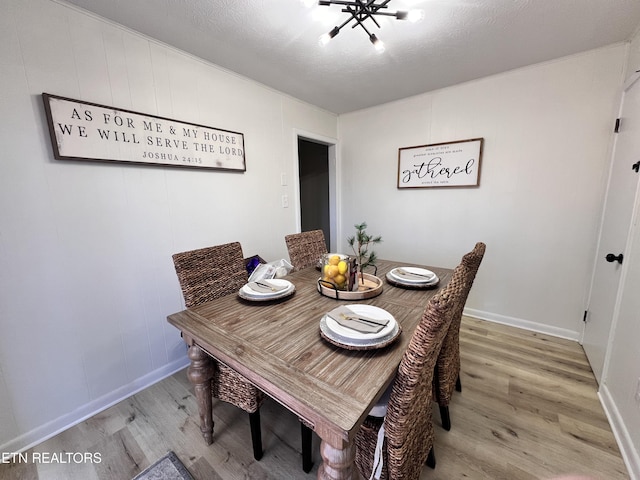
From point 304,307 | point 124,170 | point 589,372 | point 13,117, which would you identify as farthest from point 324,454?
point 589,372

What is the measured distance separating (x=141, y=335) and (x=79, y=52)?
70.2 inches

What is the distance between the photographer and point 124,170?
5.37ft

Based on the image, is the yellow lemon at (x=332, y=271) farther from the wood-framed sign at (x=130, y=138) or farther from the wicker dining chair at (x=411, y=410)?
the wood-framed sign at (x=130, y=138)

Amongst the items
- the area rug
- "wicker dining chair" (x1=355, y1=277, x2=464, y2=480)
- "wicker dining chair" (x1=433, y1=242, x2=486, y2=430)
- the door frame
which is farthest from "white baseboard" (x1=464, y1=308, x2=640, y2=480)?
the door frame

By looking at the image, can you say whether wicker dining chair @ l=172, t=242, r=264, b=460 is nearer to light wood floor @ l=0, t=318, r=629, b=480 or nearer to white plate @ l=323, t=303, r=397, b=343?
light wood floor @ l=0, t=318, r=629, b=480

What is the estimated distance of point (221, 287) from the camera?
1505 mm

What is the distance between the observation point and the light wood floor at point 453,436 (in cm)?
123

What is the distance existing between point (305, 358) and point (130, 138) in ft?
5.77

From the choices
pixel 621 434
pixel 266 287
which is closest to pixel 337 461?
pixel 266 287

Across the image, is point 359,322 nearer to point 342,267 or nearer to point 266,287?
point 342,267

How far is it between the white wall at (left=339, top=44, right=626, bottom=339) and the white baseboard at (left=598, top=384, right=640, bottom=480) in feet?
2.76

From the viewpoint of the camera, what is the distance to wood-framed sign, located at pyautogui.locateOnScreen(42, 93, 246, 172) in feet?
4.54

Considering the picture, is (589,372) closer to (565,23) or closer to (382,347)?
(382,347)

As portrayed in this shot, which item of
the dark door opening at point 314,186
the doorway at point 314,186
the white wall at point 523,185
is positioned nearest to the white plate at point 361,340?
the white wall at point 523,185
